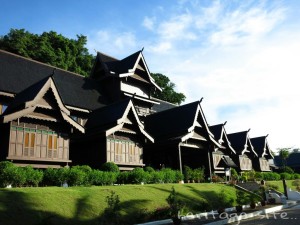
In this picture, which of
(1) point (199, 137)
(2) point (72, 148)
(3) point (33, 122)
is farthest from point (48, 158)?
(1) point (199, 137)

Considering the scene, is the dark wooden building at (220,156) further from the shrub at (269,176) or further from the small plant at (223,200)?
the small plant at (223,200)

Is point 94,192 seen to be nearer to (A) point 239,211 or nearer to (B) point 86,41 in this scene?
(A) point 239,211

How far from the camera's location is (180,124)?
99.1 feet

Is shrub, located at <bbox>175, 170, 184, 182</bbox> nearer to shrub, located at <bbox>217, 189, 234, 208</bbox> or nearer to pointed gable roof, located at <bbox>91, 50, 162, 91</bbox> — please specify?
shrub, located at <bbox>217, 189, 234, 208</bbox>

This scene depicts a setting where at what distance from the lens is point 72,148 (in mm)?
26125

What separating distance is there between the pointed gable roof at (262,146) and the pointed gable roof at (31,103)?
1550 inches

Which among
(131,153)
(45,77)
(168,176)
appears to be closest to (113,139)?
(131,153)

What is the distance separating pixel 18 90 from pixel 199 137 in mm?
17841

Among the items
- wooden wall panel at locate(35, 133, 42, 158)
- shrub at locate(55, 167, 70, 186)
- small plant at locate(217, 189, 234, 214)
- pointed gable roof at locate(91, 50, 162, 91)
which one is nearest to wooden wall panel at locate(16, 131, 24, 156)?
wooden wall panel at locate(35, 133, 42, 158)

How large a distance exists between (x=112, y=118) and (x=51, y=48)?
35.0m

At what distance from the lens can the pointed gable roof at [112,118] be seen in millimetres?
23844

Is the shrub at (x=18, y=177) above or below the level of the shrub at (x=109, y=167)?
below

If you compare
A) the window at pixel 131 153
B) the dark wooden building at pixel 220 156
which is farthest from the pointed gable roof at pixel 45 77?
the dark wooden building at pixel 220 156

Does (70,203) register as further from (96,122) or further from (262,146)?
(262,146)
